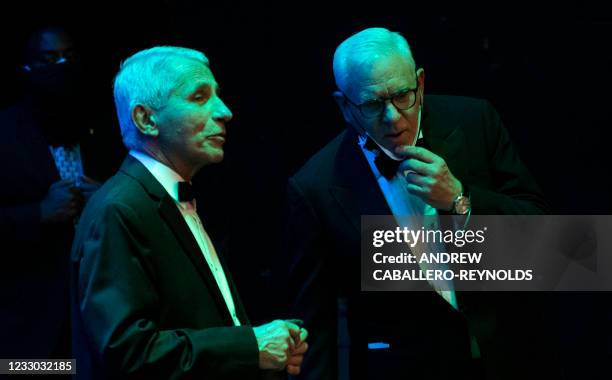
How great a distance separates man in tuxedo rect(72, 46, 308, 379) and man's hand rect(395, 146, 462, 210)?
0.59m

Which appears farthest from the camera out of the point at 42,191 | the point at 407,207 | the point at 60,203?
the point at 42,191

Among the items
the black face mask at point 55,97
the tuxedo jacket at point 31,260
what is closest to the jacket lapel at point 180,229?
the tuxedo jacket at point 31,260

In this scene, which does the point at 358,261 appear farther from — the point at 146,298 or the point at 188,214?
the point at 146,298

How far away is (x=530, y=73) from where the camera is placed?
16.6ft

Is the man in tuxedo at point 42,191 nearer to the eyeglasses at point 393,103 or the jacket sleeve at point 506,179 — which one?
the eyeglasses at point 393,103

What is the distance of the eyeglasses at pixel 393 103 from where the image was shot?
3686mm

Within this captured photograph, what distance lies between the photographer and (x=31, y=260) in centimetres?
470

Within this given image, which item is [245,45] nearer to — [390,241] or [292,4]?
Answer: [292,4]

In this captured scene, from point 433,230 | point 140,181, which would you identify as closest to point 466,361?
point 433,230

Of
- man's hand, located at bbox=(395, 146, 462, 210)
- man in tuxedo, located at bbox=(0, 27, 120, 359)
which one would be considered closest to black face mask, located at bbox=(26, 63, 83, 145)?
man in tuxedo, located at bbox=(0, 27, 120, 359)

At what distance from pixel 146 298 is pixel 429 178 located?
3.16 feet

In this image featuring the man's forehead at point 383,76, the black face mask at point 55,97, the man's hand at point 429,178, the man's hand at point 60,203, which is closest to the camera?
the man's hand at point 429,178

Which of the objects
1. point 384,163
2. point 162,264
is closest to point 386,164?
point 384,163

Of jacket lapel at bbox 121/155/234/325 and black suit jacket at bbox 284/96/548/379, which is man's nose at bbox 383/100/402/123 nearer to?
black suit jacket at bbox 284/96/548/379
